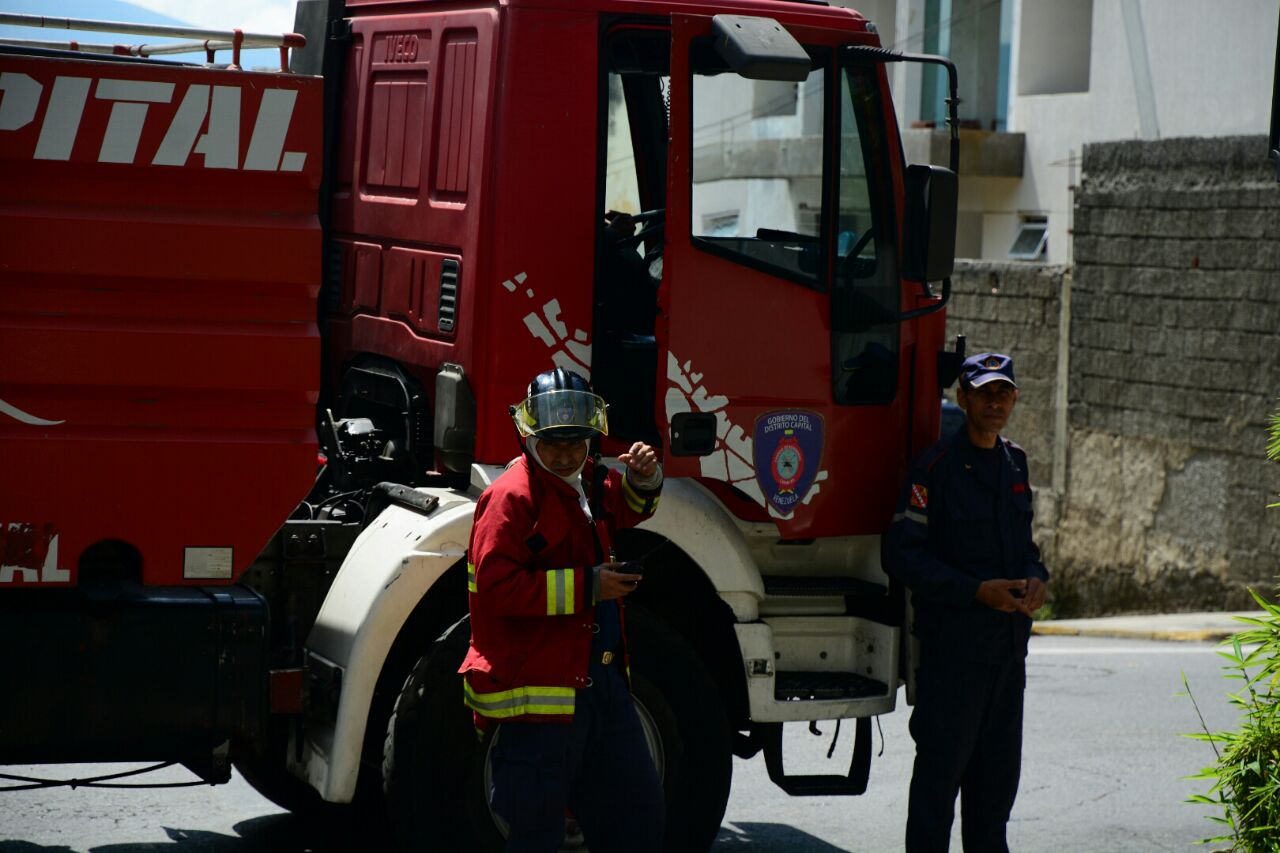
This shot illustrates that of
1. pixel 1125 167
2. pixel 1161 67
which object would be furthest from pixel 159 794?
pixel 1161 67

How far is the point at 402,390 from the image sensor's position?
5621 mm

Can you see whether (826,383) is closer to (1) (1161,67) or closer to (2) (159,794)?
(2) (159,794)

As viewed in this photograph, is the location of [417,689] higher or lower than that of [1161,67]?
lower

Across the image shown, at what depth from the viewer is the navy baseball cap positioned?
215 inches

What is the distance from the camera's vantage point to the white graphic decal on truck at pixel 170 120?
15.0 feet

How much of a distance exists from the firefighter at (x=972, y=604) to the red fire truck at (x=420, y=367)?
27 centimetres

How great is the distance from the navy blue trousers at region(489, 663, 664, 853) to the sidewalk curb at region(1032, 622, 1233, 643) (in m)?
7.13

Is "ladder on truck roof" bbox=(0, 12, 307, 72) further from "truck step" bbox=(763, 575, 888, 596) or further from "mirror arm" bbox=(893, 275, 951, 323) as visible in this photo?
"truck step" bbox=(763, 575, 888, 596)

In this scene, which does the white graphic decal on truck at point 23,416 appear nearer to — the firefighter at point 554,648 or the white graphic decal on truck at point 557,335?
the firefighter at point 554,648

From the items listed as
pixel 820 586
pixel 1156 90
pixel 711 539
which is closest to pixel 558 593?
pixel 711 539

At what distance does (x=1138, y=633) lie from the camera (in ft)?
37.1

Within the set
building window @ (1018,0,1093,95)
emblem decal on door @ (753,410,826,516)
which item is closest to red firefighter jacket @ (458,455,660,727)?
emblem decal on door @ (753,410,826,516)

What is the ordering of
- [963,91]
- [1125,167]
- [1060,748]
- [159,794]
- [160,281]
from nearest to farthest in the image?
[160,281], [159,794], [1060,748], [1125,167], [963,91]

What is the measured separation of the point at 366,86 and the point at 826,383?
1.88m
